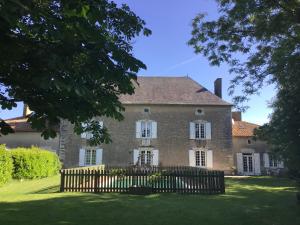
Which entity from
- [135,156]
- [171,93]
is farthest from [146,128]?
[171,93]

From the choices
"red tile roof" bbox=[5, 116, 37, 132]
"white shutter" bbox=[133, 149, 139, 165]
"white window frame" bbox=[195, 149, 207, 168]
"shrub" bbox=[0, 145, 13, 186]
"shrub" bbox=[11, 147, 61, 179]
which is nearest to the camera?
"shrub" bbox=[0, 145, 13, 186]

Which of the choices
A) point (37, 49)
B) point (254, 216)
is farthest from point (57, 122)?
point (254, 216)

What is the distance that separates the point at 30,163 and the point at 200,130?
46.8 ft

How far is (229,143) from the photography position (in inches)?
1112

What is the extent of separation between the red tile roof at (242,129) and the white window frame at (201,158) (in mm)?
4316

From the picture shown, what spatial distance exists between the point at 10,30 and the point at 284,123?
7.11m

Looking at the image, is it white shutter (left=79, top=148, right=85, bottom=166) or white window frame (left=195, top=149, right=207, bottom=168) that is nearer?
white shutter (left=79, top=148, right=85, bottom=166)

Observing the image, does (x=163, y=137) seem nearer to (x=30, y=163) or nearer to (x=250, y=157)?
(x=250, y=157)

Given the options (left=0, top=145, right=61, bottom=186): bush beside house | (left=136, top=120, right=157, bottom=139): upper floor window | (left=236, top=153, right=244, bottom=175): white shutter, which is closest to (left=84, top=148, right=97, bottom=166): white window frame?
(left=136, top=120, right=157, bottom=139): upper floor window

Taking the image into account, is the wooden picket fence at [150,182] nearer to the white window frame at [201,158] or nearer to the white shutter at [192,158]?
the white shutter at [192,158]

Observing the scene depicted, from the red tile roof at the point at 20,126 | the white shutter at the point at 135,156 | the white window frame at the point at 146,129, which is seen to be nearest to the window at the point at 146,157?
the white shutter at the point at 135,156

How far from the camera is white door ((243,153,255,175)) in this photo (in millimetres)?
29770

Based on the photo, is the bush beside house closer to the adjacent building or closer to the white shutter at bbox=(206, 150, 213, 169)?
the adjacent building

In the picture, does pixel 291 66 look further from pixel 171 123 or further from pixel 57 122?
pixel 171 123
